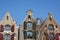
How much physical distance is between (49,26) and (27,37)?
208 inches

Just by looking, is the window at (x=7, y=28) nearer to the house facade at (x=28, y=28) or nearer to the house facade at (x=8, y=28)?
the house facade at (x=8, y=28)

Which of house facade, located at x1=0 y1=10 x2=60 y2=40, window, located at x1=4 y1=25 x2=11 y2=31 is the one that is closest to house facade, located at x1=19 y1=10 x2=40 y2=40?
house facade, located at x1=0 y1=10 x2=60 y2=40

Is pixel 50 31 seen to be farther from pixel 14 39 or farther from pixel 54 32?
pixel 14 39

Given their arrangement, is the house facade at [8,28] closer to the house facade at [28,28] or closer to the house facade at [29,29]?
the house facade at [29,29]

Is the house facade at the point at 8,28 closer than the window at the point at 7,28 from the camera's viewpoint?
Yes

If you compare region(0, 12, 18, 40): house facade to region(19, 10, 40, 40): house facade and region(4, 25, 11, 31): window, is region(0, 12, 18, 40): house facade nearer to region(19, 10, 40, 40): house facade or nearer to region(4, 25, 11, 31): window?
region(4, 25, 11, 31): window

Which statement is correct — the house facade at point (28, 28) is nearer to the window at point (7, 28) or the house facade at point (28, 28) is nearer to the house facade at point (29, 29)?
the house facade at point (29, 29)

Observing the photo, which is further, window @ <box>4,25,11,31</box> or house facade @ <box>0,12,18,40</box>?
window @ <box>4,25,11,31</box>

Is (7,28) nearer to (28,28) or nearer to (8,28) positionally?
(8,28)

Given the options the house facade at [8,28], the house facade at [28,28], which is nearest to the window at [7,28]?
the house facade at [8,28]

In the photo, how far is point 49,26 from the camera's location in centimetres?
→ 5388

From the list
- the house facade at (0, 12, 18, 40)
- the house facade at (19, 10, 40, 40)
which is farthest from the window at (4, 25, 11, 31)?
the house facade at (19, 10, 40, 40)

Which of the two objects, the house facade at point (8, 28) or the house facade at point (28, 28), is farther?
the house facade at point (28, 28)

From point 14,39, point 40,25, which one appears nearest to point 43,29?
point 40,25
